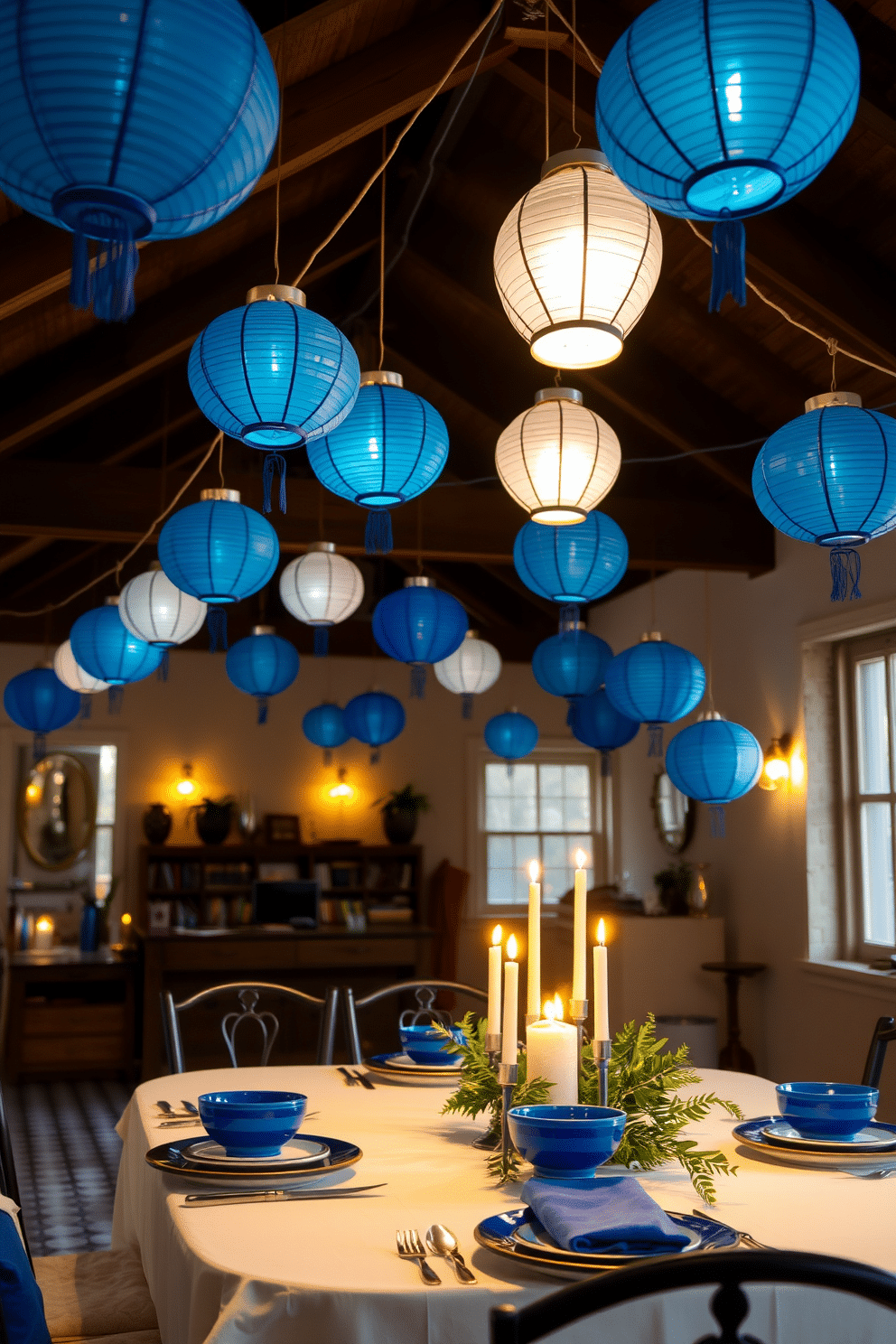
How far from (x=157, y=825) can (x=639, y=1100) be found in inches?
278

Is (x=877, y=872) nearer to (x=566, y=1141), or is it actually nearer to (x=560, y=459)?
(x=560, y=459)

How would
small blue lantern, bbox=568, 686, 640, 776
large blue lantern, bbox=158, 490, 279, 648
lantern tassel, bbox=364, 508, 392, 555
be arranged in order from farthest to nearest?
1. small blue lantern, bbox=568, 686, 640, 776
2. large blue lantern, bbox=158, 490, 279, 648
3. lantern tassel, bbox=364, 508, 392, 555

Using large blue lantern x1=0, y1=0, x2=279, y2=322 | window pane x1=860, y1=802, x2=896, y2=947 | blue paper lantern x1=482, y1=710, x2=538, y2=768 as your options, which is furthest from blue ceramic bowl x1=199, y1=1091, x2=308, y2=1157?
blue paper lantern x1=482, y1=710, x2=538, y2=768

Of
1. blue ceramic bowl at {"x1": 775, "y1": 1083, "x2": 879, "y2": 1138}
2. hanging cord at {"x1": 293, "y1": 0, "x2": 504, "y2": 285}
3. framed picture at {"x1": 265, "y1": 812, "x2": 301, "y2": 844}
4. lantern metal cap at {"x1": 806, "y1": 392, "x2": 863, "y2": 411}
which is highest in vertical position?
hanging cord at {"x1": 293, "y1": 0, "x2": 504, "y2": 285}

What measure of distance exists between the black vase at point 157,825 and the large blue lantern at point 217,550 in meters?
5.30

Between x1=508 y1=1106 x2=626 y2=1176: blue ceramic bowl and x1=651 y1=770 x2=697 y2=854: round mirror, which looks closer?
x1=508 y1=1106 x2=626 y2=1176: blue ceramic bowl

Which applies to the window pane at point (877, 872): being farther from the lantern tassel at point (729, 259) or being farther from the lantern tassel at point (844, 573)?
the lantern tassel at point (729, 259)

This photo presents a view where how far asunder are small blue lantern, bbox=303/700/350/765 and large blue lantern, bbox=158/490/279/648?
387 cm

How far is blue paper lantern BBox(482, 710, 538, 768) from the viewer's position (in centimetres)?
744

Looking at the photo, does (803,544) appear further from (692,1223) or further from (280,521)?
(692,1223)

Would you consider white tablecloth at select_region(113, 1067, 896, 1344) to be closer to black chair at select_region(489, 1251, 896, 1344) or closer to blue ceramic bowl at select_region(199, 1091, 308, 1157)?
blue ceramic bowl at select_region(199, 1091, 308, 1157)

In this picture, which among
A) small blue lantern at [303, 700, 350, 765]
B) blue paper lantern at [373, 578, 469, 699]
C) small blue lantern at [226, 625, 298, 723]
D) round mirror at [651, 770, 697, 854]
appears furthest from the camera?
round mirror at [651, 770, 697, 854]

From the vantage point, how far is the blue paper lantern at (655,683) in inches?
190

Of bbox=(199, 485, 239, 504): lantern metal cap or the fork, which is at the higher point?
bbox=(199, 485, 239, 504): lantern metal cap
